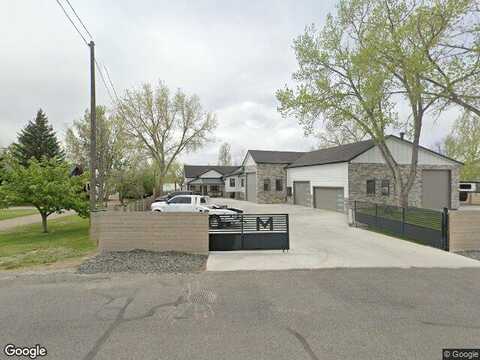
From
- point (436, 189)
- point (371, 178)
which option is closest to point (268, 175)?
point (371, 178)

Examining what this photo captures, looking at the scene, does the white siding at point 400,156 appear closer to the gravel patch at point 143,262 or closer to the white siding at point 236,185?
the gravel patch at point 143,262

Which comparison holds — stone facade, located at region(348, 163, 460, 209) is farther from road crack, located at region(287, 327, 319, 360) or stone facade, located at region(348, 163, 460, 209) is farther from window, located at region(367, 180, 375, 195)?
road crack, located at region(287, 327, 319, 360)

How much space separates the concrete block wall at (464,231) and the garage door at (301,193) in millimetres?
16332

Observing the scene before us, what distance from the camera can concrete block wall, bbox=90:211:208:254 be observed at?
7.95m

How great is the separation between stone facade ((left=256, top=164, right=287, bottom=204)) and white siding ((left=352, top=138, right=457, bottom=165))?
36.4 feet

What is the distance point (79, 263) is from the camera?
23.7 feet

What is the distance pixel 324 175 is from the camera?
22.7 meters

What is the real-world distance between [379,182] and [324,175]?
4.37 meters

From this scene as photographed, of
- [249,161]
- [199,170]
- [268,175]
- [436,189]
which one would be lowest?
[436,189]

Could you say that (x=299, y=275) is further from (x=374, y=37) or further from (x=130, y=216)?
(x=374, y=37)

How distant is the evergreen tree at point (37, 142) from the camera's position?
32281 mm

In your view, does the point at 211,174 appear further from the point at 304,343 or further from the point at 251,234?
the point at 304,343

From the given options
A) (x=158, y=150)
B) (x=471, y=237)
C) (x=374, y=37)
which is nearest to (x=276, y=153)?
(x=158, y=150)

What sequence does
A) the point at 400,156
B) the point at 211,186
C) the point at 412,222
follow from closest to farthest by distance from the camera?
the point at 412,222, the point at 400,156, the point at 211,186
